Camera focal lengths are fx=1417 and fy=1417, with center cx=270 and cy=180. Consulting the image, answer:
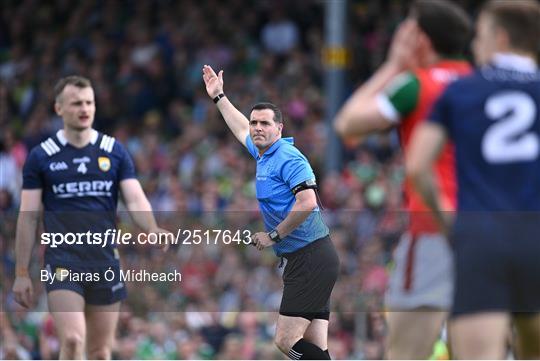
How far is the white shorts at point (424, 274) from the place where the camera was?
21.0ft

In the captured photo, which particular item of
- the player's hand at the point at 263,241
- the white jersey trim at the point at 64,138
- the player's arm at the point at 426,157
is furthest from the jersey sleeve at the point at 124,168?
the player's arm at the point at 426,157

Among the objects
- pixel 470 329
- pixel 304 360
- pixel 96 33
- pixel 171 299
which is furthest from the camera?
pixel 96 33

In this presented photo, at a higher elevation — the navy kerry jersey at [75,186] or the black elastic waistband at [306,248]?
the navy kerry jersey at [75,186]

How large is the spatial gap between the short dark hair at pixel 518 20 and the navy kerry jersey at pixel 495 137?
0.15m

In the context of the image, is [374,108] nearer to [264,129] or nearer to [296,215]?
[296,215]

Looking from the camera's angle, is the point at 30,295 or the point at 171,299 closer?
the point at 30,295

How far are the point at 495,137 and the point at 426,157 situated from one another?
0.28 meters

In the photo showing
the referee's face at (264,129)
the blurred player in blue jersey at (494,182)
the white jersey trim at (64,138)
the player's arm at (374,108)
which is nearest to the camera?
the blurred player in blue jersey at (494,182)

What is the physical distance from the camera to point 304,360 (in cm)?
881

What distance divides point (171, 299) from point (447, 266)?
6.80 m

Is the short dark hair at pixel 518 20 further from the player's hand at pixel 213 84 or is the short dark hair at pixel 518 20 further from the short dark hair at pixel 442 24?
the player's hand at pixel 213 84

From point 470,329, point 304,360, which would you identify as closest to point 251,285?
point 304,360

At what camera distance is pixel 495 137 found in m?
5.50

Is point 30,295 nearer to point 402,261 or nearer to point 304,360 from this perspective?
point 304,360
